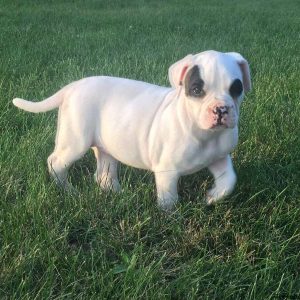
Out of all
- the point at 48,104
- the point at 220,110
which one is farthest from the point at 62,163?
the point at 220,110

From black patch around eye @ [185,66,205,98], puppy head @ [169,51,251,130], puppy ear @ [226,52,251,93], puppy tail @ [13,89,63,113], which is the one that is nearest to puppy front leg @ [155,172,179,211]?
puppy head @ [169,51,251,130]

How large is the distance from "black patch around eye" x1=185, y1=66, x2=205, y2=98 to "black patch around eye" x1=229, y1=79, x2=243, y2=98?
5.8 inches

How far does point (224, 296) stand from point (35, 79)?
3720 millimetres

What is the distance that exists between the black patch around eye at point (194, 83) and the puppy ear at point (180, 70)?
5 cm

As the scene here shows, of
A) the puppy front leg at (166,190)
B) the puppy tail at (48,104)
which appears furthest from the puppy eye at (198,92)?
the puppy tail at (48,104)

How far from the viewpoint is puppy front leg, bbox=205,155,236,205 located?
132 inches

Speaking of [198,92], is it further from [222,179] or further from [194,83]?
[222,179]

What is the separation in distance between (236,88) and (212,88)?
128 mm

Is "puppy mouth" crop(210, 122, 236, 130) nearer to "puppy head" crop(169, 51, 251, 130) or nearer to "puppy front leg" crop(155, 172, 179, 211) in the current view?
"puppy head" crop(169, 51, 251, 130)

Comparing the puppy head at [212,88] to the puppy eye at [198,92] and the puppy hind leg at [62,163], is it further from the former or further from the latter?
the puppy hind leg at [62,163]

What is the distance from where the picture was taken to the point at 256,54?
7504 mm

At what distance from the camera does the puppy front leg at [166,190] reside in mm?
3303

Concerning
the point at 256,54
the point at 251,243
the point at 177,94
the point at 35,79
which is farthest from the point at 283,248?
the point at 256,54

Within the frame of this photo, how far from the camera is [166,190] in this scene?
333 cm
